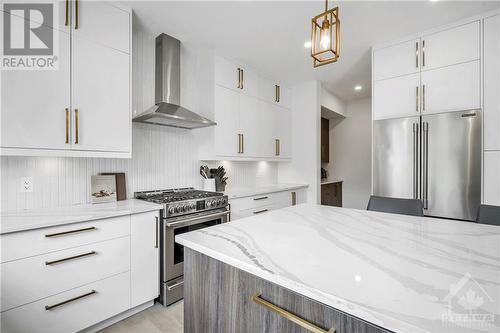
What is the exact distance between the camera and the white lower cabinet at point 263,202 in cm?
288

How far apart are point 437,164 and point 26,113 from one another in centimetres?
347

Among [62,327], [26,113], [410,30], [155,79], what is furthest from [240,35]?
[62,327]

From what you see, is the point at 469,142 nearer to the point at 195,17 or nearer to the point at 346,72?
the point at 346,72

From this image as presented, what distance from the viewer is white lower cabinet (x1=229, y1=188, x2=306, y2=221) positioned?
2.88m

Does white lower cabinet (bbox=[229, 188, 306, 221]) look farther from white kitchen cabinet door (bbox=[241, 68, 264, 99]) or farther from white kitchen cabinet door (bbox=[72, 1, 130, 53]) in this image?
white kitchen cabinet door (bbox=[72, 1, 130, 53])

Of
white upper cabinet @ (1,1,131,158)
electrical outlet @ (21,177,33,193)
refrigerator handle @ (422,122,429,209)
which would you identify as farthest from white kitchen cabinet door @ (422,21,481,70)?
electrical outlet @ (21,177,33,193)

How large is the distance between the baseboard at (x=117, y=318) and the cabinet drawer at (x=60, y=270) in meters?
0.37

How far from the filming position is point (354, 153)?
5316mm

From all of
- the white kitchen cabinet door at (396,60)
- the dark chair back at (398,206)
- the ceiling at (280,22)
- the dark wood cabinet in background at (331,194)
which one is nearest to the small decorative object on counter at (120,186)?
the ceiling at (280,22)

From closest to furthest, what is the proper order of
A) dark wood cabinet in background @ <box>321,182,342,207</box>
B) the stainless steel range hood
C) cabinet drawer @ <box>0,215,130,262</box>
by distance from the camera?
cabinet drawer @ <box>0,215,130,262</box> < the stainless steel range hood < dark wood cabinet in background @ <box>321,182,342,207</box>

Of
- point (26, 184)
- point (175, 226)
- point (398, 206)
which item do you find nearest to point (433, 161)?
point (398, 206)

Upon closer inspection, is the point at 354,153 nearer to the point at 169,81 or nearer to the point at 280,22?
the point at 280,22

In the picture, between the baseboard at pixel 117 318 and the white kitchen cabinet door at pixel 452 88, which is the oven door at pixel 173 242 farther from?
the white kitchen cabinet door at pixel 452 88

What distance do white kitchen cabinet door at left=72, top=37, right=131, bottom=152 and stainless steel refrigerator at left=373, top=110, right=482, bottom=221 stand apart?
2.67 metres
